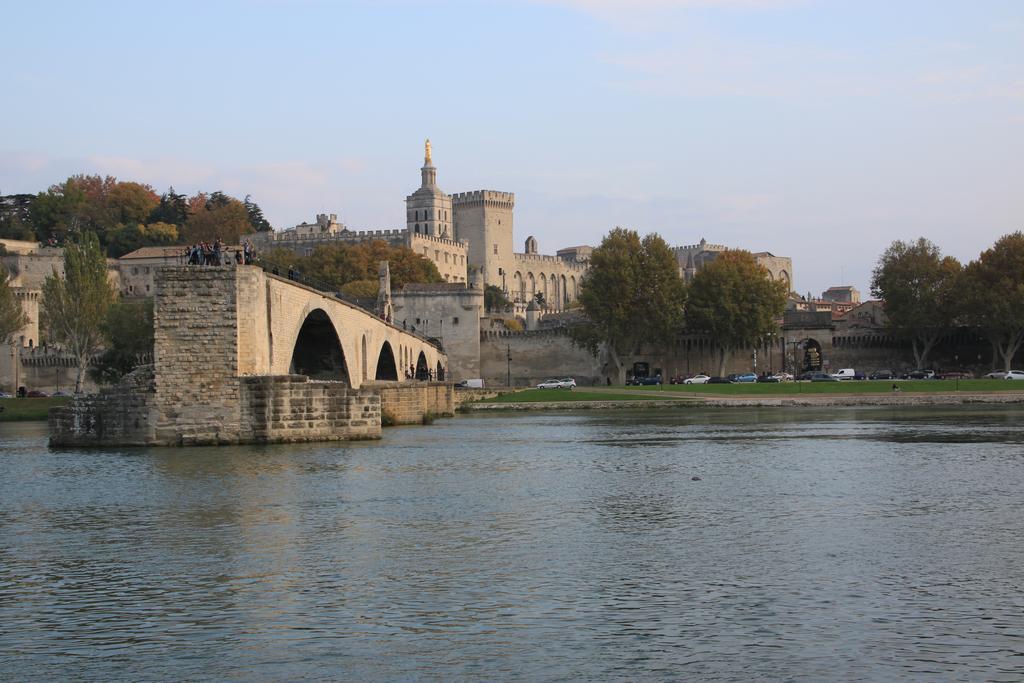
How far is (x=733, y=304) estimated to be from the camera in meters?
90.9

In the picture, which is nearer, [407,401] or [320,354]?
[320,354]

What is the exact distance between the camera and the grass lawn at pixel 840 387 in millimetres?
72812

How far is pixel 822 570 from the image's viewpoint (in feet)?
54.4

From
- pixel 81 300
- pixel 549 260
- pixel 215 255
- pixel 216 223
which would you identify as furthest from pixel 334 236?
pixel 215 255

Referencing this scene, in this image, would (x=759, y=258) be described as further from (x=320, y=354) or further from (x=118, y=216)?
(x=320, y=354)

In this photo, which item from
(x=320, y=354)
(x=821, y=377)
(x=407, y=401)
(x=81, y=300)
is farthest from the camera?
(x=821, y=377)

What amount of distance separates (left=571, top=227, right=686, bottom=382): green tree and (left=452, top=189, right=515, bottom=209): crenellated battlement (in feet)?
247

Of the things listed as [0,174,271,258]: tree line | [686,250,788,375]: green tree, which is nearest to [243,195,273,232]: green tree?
[0,174,271,258]: tree line

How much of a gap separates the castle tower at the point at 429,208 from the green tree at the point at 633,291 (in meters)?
72.4

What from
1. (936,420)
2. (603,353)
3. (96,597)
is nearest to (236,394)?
(96,597)

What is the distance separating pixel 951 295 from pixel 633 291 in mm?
20307

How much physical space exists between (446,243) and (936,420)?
102 meters

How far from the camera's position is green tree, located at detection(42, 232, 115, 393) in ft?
230

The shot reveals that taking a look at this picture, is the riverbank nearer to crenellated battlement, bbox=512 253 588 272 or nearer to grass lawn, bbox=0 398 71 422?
grass lawn, bbox=0 398 71 422
